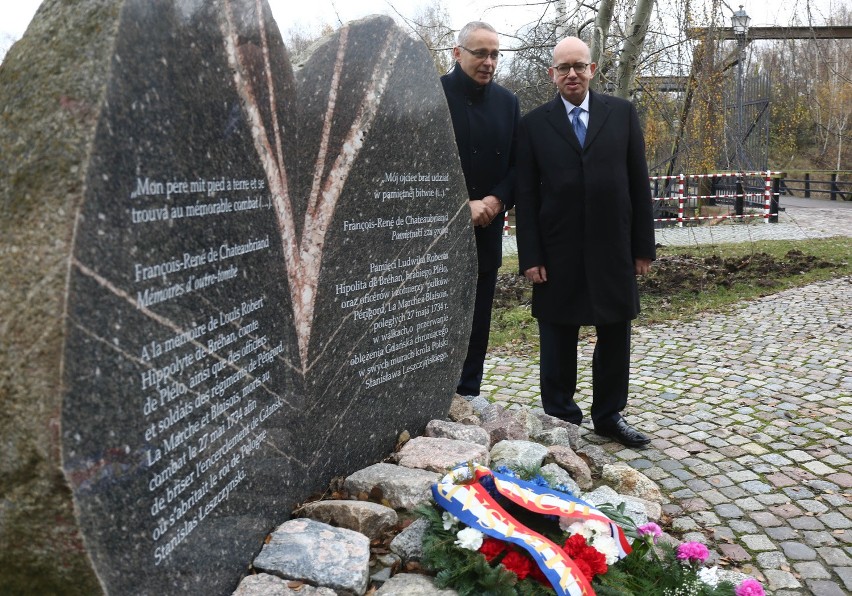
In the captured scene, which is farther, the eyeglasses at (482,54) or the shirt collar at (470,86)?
the shirt collar at (470,86)

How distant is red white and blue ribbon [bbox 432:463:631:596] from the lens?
7.95 ft

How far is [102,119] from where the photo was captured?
1.75m

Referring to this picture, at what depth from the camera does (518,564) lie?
2473 millimetres

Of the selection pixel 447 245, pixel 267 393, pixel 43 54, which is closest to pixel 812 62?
pixel 447 245

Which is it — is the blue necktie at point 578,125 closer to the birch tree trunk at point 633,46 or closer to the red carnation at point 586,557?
the red carnation at point 586,557

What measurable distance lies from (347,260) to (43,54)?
5.09ft

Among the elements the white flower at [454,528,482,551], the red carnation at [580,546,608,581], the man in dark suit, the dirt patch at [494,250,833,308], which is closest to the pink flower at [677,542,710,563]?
the red carnation at [580,546,608,581]

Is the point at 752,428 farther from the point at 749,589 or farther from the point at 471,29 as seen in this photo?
the point at 471,29

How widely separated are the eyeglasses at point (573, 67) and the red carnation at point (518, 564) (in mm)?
2565

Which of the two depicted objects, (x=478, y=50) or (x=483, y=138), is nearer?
(x=478, y=50)

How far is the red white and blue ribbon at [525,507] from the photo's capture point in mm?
2422

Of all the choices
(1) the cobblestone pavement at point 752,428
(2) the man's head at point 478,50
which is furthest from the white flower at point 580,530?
(2) the man's head at point 478,50

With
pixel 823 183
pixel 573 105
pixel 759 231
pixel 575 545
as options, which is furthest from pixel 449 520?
pixel 823 183

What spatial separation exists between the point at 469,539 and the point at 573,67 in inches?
101
